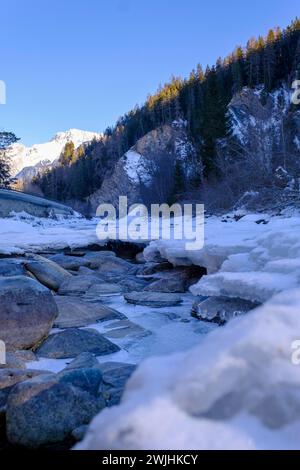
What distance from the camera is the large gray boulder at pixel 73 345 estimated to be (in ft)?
11.4

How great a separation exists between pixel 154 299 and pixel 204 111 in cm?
3462

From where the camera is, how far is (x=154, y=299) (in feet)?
17.4

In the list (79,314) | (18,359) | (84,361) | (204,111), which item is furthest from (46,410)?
(204,111)

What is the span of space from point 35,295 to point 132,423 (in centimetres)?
296

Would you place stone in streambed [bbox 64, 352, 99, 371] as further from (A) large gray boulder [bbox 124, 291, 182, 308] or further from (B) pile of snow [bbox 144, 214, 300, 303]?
(A) large gray boulder [bbox 124, 291, 182, 308]

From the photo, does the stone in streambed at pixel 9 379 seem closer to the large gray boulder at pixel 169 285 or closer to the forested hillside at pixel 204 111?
the large gray boulder at pixel 169 285

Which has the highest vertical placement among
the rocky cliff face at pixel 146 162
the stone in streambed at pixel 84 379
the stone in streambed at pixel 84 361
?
the rocky cliff face at pixel 146 162

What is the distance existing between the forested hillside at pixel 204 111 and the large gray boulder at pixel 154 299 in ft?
75.7

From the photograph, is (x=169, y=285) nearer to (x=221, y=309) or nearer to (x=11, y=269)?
(x=221, y=309)

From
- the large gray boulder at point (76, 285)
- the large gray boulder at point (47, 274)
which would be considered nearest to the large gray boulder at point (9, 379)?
the large gray boulder at point (76, 285)

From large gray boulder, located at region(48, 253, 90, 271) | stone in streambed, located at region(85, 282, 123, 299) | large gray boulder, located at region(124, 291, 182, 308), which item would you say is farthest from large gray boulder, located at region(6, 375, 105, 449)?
large gray boulder, located at region(48, 253, 90, 271)

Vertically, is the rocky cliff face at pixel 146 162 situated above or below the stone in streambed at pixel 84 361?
above

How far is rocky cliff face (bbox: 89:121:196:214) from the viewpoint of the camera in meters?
41.8
